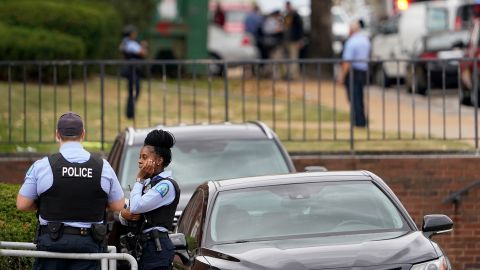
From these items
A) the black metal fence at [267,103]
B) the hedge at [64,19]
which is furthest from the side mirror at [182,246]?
the hedge at [64,19]

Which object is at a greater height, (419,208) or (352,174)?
(352,174)

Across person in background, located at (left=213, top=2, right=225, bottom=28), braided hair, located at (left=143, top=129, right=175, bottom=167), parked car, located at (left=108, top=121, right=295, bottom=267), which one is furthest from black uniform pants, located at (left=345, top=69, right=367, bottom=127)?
person in background, located at (left=213, top=2, right=225, bottom=28)

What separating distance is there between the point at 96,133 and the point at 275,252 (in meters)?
9.56

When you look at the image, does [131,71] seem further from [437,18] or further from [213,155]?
[437,18]

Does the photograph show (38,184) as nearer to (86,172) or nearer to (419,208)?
(86,172)

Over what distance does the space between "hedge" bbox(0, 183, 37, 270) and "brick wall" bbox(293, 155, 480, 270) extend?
20.5 feet

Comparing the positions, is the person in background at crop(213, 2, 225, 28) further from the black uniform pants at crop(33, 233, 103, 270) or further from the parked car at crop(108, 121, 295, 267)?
the black uniform pants at crop(33, 233, 103, 270)

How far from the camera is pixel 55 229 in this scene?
340 inches

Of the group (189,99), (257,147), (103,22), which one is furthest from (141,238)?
(103,22)

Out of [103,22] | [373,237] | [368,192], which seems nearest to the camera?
[373,237]

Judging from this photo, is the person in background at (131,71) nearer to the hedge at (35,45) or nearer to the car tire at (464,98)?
the hedge at (35,45)

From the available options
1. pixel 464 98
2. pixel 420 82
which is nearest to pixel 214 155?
pixel 464 98

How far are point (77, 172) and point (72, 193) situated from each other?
13cm

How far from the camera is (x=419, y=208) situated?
1592 centimetres
